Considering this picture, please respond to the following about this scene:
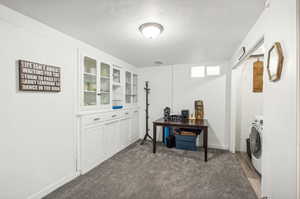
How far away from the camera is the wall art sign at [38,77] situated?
4.85ft

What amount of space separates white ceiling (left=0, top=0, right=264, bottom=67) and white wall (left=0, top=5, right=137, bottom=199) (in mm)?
232

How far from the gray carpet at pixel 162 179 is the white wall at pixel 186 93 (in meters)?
0.74

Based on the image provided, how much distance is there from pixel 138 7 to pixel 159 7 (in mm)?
215

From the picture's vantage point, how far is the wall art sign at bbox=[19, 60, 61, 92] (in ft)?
4.85

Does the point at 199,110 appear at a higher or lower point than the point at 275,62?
lower

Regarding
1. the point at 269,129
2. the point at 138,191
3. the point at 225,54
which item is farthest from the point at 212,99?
the point at 138,191

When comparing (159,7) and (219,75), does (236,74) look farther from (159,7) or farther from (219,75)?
(159,7)

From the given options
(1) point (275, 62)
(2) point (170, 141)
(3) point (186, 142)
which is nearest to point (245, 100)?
(3) point (186, 142)

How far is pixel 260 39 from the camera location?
1.48 meters

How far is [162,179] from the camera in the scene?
2078 millimetres

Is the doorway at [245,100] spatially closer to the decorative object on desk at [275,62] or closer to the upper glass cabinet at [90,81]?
the decorative object on desk at [275,62]

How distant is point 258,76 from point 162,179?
9.55 feet

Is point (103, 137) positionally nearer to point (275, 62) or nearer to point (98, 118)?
point (98, 118)

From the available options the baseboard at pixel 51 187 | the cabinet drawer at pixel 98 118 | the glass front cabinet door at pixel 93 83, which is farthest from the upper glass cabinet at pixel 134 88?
the baseboard at pixel 51 187
